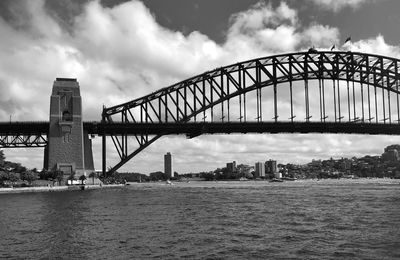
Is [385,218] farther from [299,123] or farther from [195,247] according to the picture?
[299,123]

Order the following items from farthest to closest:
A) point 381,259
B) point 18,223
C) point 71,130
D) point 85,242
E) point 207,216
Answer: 1. point 71,130
2. point 207,216
3. point 18,223
4. point 85,242
5. point 381,259

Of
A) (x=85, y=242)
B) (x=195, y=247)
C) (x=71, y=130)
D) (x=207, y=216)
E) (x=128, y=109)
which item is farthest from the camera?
(x=128, y=109)

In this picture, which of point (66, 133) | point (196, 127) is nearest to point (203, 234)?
point (196, 127)

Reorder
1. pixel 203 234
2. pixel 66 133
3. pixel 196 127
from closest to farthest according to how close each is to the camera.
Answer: pixel 203 234 < pixel 66 133 < pixel 196 127

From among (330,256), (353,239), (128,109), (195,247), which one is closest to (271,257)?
(330,256)

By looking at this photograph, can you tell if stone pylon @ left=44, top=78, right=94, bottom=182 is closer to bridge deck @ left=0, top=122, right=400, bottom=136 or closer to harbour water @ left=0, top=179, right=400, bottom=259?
bridge deck @ left=0, top=122, right=400, bottom=136

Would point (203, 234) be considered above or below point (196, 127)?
below

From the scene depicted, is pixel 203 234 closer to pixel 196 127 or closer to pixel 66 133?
pixel 196 127

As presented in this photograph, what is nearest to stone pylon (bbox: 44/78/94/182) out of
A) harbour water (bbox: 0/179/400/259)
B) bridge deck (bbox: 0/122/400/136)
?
bridge deck (bbox: 0/122/400/136)
